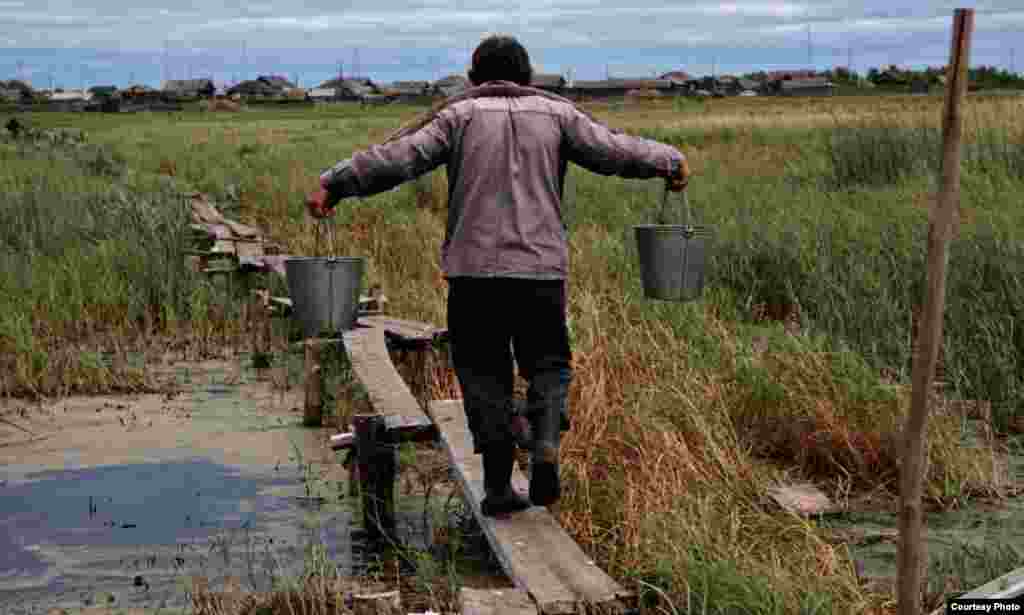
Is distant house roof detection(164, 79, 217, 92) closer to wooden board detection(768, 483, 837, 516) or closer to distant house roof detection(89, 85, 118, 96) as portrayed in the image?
distant house roof detection(89, 85, 118, 96)

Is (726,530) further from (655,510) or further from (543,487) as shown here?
(543,487)

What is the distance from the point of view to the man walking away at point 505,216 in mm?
4469

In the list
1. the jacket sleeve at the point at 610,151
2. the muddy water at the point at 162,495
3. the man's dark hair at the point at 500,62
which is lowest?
the muddy water at the point at 162,495

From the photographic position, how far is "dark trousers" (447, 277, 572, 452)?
4.55 metres

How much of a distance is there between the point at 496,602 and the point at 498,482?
0.86 metres

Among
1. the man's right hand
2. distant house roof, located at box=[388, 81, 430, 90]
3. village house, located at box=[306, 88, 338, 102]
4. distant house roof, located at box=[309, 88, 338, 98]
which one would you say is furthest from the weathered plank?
distant house roof, located at box=[388, 81, 430, 90]

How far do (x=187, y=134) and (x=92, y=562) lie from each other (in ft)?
119

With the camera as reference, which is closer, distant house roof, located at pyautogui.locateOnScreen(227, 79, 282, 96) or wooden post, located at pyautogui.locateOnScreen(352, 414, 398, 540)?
wooden post, located at pyautogui.locateOnScreen(352, 414, 398, 540)

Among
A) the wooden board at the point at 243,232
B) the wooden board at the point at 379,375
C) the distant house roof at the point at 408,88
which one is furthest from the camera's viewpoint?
the distant house roof at the point at 408,88

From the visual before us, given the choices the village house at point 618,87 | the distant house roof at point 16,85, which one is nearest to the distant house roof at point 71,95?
the distant house roof at point 16,85

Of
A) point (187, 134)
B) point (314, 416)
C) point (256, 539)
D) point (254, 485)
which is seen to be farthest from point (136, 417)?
point (187, 134)

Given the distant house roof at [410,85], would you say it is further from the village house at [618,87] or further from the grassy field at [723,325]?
the grassy field at [723,325]

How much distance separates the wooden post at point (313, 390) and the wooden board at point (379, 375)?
0.62ft

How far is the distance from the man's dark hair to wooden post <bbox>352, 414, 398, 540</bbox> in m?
1.48
